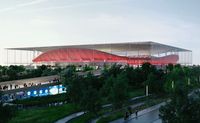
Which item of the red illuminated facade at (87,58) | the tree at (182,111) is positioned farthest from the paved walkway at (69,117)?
the red illuminated facade at (87,58)

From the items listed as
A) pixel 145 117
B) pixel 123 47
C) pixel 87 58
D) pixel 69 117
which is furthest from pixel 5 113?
pixel 87 58

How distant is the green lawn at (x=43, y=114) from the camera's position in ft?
81.2

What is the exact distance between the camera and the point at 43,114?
1075 inches

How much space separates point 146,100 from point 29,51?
253 feet

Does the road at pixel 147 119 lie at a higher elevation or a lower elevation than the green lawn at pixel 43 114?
lower

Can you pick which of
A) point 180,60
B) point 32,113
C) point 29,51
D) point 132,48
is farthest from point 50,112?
point 180,60

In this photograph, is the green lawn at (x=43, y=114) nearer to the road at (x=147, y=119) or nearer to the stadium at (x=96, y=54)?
the road at (x=147, y=119)

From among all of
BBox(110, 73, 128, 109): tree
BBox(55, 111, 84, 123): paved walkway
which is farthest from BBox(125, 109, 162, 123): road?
BBox(55, 111, 84, 123): paved walkway

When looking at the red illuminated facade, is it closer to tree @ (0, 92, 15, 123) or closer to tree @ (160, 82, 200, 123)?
tree @ (160, 82, 200, 123)

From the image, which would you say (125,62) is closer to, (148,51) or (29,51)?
(148,51)

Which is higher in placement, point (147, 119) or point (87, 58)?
point (87, 58)

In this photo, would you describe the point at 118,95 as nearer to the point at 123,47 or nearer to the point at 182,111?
the point at 182,111

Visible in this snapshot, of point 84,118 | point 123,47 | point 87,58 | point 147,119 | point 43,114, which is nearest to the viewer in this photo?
point 84,118

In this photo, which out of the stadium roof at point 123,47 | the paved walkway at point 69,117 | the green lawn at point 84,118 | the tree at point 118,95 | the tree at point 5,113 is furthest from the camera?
the stadium roof at point 123,47
